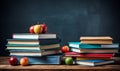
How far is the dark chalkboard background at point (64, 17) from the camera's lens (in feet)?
7.39

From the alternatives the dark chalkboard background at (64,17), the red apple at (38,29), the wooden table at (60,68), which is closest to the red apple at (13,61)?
the wooden table at (60,68)

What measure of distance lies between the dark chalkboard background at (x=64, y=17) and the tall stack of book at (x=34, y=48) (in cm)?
42

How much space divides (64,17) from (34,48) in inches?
22.3

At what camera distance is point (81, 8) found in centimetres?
226

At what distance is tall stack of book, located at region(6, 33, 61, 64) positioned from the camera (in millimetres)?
1841

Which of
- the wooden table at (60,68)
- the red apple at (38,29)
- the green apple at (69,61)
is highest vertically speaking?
the red apple at (38,29)

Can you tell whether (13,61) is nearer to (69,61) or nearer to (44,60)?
(44,60)

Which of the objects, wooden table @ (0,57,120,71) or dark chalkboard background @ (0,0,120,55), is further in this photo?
dark chalkboard background @ (0,0,120,55)

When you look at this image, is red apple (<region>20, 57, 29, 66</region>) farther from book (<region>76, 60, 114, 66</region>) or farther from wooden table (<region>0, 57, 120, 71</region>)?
book (<region>76, 60, 114, 66</region>)

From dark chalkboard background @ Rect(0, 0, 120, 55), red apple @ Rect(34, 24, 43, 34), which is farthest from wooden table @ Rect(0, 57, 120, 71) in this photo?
dark chalkboard background @ Rect(0, 0, 120, 55)

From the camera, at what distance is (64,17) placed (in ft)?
7.48

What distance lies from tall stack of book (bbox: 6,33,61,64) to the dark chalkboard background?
42 cm

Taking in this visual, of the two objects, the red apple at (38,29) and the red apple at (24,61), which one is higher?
the red apple at (38,29)

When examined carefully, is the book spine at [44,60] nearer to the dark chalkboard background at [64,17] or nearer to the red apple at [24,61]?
the red apple at [24,61]
